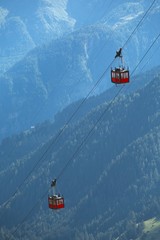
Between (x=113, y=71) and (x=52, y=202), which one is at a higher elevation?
(x=113, y=71)

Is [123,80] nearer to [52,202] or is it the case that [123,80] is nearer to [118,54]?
[118,54]

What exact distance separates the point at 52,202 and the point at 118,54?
22.9 m

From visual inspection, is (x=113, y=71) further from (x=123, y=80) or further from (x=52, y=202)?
(x=52, y=202)

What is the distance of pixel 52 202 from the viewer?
9006 centimetres

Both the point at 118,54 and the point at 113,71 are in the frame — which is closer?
A: the point at 118,54

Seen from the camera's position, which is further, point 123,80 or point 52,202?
point 52,202

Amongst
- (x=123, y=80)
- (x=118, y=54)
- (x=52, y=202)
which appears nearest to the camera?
(x=118, y=54)

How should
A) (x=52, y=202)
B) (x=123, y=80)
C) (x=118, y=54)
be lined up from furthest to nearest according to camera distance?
(x=52, y=202) → (x=123, y=80) → (x=118, y=54)

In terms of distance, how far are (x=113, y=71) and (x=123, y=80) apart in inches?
79.8

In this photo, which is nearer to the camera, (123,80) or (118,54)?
(118,54)

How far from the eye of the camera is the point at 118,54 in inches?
2936

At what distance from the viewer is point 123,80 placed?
7950 centimetres

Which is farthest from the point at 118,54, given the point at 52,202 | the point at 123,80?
the point at 52,202

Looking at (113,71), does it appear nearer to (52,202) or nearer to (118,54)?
(118,54)
